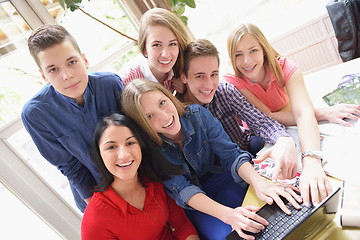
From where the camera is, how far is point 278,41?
8.75 feet

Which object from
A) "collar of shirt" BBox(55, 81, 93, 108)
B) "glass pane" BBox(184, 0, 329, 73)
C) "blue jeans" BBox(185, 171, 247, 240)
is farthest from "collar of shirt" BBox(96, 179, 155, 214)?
"glass pane" BBox(184, 0, 329, 73)

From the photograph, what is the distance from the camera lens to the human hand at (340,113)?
1.11 meters

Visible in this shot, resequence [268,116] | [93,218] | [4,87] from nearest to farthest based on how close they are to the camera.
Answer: [93,218] → [268,116] → [4,87]

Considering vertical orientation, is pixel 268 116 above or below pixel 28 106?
below

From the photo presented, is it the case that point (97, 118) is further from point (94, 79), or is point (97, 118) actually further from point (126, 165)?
point (126, 165)

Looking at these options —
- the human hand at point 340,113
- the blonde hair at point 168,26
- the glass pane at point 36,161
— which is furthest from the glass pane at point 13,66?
the human hand at point 340,113

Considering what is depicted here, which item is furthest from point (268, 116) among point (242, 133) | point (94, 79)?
point (94, 79)

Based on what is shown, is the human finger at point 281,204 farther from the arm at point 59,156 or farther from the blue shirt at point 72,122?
the arm at point 59,156

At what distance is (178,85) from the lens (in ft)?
4.84

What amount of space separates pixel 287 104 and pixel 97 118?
1.00m

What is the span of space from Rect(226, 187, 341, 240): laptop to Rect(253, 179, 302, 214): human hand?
0.05 ft

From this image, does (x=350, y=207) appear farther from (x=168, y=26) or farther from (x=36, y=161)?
(x=36, y=161)

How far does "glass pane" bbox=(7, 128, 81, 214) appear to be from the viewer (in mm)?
1753

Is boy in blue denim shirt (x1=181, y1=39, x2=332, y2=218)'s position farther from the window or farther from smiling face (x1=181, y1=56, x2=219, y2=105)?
the window
